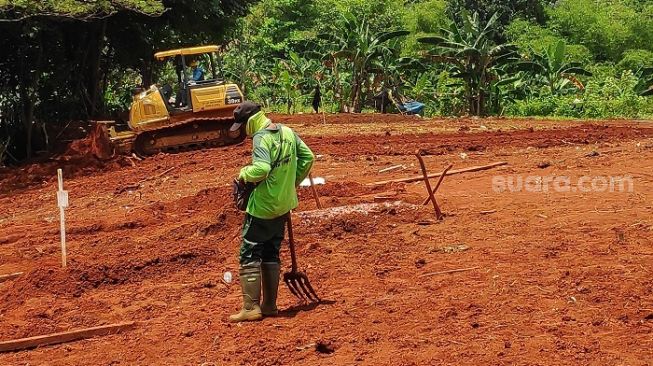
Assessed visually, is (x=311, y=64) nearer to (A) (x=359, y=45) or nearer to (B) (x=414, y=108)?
(B) (x=414, y=108)

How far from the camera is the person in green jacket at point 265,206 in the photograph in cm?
671

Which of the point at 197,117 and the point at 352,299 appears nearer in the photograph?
the point at 352,299

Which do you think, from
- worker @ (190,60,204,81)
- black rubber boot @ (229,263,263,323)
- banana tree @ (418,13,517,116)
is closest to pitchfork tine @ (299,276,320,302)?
black rubber boot @ (229,263,263,323)

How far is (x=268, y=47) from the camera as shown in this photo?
44188 mm

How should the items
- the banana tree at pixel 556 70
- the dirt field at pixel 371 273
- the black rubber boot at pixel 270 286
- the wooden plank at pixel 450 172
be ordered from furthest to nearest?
the banana tree at pixel 556 70
the wooden plank at pixel 450 172
the black rubber boot at pixel 270 286
the dirt field at pixel 371 273

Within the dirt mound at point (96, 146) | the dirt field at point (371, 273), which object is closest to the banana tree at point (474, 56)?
the dirt mound at point (96, 146)

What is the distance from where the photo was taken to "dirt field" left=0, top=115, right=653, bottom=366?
19.6 ft

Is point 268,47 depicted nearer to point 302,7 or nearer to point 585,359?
point 302,7

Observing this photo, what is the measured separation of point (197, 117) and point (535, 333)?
13634 millimetres

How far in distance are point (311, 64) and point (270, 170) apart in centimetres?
2867

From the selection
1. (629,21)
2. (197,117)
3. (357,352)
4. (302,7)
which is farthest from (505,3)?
(357,352)

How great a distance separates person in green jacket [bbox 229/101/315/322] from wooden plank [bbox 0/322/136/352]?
97 centimetres

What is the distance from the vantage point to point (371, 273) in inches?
317

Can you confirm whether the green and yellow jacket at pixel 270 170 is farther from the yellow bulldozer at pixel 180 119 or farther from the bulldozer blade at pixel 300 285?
the yellow bulldozer at pixel 180 119
